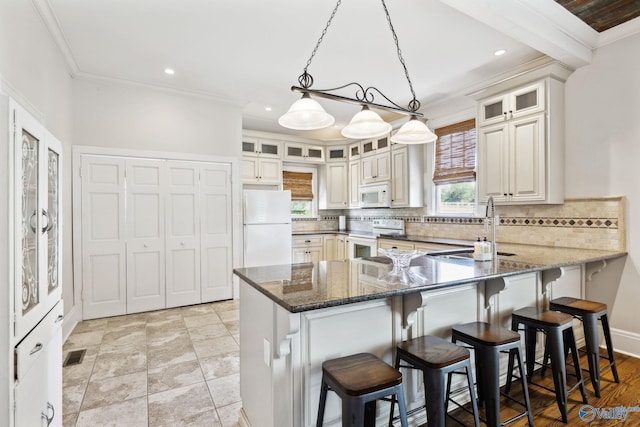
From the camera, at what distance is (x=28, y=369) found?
4.24 ft

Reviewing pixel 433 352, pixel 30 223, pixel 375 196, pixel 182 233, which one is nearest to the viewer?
pixel 30 223

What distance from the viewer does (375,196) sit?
5.09 metres

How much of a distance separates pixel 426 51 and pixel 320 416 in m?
3.14

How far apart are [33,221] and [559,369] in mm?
2902

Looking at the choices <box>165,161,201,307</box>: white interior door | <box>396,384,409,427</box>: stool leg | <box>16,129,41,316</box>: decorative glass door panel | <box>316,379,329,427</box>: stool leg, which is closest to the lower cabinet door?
<box>16,129,41,316</box>: decorative glass door panel

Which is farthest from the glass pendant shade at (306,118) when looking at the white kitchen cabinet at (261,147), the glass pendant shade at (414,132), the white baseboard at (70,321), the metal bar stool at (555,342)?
the white kitchen cabinet at (261,147)

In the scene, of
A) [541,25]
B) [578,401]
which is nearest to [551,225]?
[578,401]

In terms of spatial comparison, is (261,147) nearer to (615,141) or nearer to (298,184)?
(298,184)

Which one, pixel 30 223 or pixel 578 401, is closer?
pixel 30 223

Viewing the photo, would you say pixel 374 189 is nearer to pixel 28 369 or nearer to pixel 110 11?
pixel 110 11

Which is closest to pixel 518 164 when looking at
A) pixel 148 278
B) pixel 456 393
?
pixel 456 393

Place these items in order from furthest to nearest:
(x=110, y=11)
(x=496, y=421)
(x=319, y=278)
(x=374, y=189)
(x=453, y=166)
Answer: (x=374, y=189) < (x=453, y=166) < (x=110, y=11) < (x=319, y=278) < (x=496, y=421)

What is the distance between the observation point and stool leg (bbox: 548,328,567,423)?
1843mm

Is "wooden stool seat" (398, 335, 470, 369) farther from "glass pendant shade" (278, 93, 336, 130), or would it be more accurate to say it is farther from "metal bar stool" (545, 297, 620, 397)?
"glass pendant shade" (278, 93, 336, 130)
